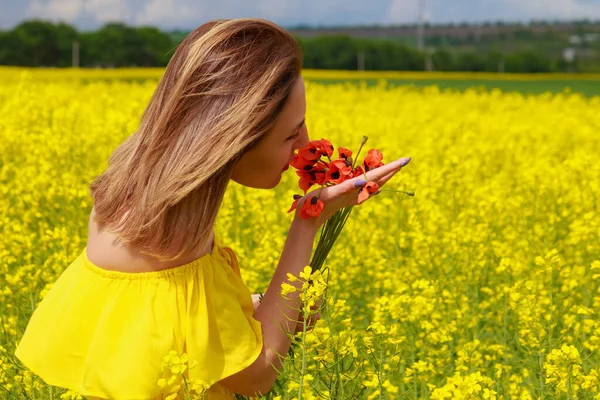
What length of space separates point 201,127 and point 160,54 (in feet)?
139

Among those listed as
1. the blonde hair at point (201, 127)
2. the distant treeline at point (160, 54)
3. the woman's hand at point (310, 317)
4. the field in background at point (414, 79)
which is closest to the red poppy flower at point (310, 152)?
the blonde hair at point (201, 127)

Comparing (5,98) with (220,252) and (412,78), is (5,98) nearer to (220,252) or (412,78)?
(220,252)

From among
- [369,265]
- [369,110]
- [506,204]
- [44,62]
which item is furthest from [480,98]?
[44,62]

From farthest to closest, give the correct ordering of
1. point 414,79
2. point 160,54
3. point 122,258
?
point 160,54
point 414,79
point 122,258

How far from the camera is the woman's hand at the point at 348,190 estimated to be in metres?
2.10

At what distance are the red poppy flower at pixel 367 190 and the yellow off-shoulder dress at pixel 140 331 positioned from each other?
39cm

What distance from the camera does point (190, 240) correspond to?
6.89 ft

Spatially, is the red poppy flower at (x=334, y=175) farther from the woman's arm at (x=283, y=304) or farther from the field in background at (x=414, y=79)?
the field in background at (x=414, y=79)

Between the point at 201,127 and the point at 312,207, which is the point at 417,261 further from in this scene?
the point at 201,127

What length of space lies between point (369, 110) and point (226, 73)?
30.0 feet

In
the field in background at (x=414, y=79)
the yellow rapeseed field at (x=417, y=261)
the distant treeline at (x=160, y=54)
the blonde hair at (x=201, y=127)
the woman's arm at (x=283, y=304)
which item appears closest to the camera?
the blonde hair at (x=201, y=127)

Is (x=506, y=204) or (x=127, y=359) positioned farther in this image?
(x=506, y=204)

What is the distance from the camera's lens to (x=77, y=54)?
43.9 meters

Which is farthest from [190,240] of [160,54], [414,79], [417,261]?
[160,54]
